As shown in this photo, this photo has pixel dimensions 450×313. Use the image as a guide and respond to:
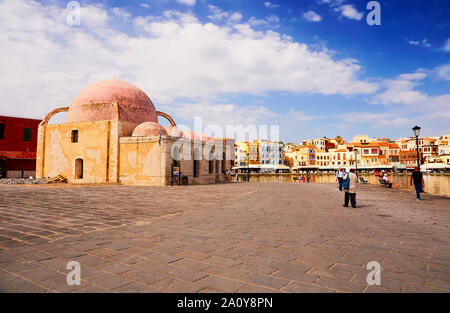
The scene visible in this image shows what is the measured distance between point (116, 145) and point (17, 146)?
54.1 feet

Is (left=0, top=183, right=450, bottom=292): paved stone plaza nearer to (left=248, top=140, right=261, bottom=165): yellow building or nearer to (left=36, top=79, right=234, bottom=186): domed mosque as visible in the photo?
(left=36, top=79, right=234, bottom=186): domed mosque

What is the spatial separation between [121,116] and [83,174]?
18.5ft

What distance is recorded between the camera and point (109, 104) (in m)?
21.0

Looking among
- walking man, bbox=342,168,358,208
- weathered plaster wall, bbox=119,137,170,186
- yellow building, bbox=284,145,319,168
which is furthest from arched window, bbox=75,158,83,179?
yellow building, bbox=284,145,319,168

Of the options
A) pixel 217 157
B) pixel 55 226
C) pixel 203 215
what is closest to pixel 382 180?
pixel 217 157

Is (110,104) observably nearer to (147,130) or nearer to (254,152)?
(147,130)

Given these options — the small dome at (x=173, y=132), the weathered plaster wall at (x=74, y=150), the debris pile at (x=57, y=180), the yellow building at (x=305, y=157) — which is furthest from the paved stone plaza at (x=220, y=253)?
the yellow building at (x=305, y=157)

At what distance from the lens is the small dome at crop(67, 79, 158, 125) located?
21.0 m

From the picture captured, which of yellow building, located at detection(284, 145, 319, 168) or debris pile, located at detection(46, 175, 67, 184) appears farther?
yellow building, located at detection(284, 145, 319, 168)

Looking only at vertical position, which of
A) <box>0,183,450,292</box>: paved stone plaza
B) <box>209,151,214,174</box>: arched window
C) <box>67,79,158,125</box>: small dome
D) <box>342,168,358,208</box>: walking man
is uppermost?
<box>67,79,158,125</box>: small dome

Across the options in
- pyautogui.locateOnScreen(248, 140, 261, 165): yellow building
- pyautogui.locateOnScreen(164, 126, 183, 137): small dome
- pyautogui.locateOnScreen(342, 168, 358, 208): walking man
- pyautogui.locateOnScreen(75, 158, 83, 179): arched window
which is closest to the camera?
pyautogui.locateOnScreen(342, 168, 358, 208): walking man

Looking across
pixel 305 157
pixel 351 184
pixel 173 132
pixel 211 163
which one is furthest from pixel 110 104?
pixel 305 157

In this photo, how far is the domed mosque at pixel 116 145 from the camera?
19.0 meters

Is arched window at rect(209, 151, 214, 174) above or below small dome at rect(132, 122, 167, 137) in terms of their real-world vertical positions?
below
